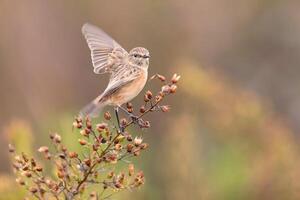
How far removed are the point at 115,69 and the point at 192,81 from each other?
8.77 ft

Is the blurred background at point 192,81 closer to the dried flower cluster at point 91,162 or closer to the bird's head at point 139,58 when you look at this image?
the bird's head at point 139,58

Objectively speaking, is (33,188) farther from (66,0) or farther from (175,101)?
(66,0)

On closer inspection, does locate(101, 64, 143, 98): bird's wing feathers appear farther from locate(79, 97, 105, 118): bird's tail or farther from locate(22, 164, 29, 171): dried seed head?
locate(22, 164, 29, 171): dried seed head

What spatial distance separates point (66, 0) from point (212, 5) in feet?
6.19

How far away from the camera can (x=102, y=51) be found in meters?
5.20

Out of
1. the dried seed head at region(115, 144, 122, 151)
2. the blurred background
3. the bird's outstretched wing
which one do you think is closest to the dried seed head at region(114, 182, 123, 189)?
the dried seed head at region(115, 144, 122, 151)

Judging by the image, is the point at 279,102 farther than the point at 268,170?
Yes

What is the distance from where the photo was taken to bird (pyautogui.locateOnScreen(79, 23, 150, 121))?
15.0 ft

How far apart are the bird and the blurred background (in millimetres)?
1944

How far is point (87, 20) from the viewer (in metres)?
10.8

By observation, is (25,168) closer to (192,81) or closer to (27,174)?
(27,174)

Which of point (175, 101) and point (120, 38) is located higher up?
point (120, 38)

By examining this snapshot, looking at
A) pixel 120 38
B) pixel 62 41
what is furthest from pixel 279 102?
pixel 62 41

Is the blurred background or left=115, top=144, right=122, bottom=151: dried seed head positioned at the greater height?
the blurred background
